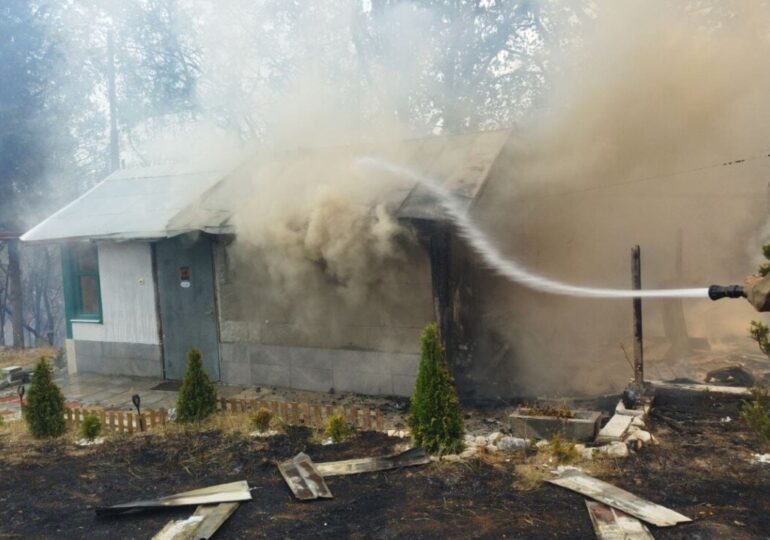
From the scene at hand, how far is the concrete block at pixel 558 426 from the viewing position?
258 inches

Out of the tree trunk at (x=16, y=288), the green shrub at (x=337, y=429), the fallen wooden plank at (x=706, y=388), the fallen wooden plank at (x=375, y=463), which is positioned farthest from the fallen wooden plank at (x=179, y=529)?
the tree trunk at (x=16, y=288)

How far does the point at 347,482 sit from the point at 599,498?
8.06 ft

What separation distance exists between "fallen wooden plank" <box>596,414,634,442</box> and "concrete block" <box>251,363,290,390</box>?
5.85 m

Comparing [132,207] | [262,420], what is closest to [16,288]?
[132,207]

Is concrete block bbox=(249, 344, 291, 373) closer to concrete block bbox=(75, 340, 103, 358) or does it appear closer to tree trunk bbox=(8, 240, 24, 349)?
concrete block bbox=(75, 340, 103, 358)

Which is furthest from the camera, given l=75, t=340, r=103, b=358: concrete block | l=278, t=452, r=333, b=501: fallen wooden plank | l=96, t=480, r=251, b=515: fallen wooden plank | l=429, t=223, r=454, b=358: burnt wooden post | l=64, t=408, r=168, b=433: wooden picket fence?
l=75, t=340, r=103, b=358: concrete block

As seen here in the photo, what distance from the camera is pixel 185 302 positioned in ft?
37.6

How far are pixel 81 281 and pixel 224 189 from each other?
13.8ft

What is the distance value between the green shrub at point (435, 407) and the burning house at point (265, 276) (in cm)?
277

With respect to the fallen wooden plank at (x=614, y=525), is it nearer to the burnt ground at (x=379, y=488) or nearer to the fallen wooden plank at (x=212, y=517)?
the burnt ground at (x=379, y=488)

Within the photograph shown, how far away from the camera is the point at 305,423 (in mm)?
7938

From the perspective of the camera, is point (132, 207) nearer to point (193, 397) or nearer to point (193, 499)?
point (193, 397)

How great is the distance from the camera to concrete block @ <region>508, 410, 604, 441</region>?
6559mm

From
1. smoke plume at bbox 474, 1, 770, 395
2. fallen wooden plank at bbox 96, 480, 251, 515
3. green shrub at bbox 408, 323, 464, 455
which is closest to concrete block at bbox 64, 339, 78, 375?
fallen wooden plank at bbox 96, 480, 251, 515
